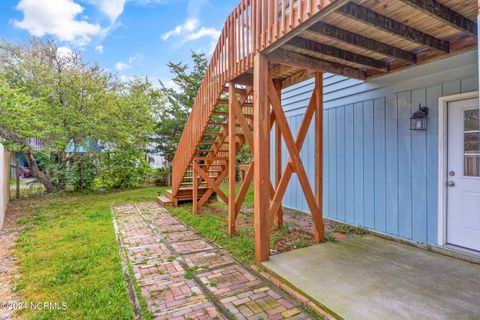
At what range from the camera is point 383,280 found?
2.57 m

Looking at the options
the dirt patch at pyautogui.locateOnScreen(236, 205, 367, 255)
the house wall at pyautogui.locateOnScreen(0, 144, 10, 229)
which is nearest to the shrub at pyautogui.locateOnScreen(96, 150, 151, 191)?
the house wall at pyautogui.locateOnScreen(0, 144, 10, 229)

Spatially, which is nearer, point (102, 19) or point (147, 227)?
point (147, 227)

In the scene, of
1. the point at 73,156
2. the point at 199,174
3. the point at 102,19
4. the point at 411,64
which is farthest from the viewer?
the point at 102,19

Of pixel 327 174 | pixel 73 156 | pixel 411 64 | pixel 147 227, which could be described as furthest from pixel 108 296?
pixel 73 156

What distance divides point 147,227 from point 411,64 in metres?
5.12

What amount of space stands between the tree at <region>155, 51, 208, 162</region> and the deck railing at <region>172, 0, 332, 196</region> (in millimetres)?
5931

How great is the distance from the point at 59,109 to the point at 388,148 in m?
8.71

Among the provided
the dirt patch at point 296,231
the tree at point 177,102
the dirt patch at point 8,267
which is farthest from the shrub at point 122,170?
the dirt patch at point 296,231

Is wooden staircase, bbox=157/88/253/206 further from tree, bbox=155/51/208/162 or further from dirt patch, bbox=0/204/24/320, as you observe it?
tree, bbox=155/51/208/162

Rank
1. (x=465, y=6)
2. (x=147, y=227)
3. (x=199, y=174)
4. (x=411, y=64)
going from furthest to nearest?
(x=199, y=174) < (x=147, y=227) < (x=411, y=64) < (x=465, y=6)

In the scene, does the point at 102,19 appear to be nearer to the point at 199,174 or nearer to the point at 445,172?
the point at 199,174

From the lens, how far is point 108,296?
240cm

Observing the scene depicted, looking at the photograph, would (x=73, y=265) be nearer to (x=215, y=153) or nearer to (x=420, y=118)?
(x=215, y=153)

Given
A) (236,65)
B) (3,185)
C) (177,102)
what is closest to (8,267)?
(3,185)
